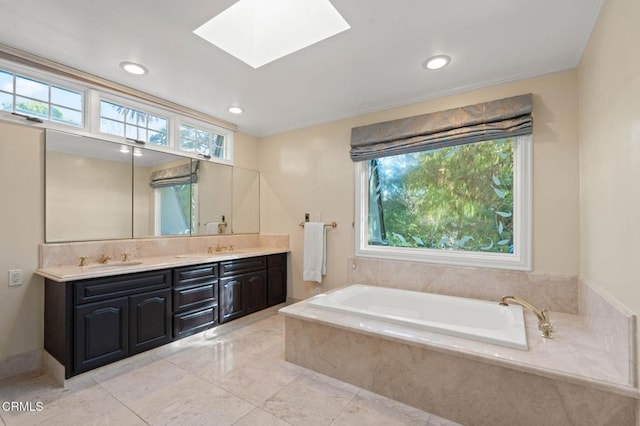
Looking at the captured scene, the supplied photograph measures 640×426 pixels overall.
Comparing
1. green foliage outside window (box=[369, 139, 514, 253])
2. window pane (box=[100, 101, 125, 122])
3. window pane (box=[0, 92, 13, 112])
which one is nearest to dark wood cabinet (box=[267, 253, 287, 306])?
green foliage outside window (box=[369, 139, 514, 253])

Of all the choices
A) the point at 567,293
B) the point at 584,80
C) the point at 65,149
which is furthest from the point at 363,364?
the point at 65,149

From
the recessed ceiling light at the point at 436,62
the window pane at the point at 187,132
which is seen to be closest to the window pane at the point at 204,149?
the window pane at the point at 187,132

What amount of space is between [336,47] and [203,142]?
7.32ft

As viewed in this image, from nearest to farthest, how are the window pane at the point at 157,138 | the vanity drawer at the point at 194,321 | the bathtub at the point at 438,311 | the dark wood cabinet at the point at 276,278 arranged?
the bathtub at the point at 438,311, the vanity drawer at the point at 194,321, the window pane at the point at 157,138, the dark wood cabinet at the point at 276,278

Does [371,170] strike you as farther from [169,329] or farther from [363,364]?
[169,329]

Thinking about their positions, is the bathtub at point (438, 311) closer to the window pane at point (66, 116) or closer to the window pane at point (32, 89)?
the window pane at point (66, 116)

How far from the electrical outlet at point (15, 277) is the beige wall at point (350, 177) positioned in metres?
2.54

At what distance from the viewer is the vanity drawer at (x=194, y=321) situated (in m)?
2.66

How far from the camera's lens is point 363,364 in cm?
203

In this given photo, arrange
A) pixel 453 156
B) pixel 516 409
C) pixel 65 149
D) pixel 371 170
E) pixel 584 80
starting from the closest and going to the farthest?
pixel 516 409 → pixel 584 80 → pixel 65 149 → pixel 453 156 → pixel 371 170

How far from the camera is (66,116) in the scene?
246 centimetres

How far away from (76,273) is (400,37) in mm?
2881

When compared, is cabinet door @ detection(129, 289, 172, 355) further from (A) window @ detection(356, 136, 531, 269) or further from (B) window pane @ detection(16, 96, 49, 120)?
(A) window @ detection(356, 136, 531, 269)

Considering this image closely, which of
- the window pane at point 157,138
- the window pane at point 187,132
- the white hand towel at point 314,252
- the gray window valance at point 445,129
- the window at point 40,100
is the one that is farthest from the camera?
the white hand towel at point 314,252
